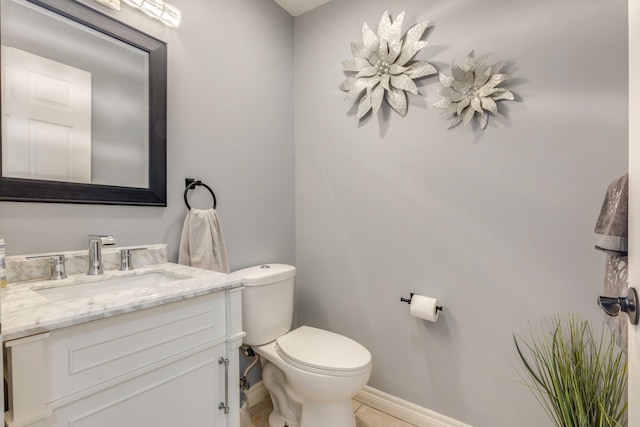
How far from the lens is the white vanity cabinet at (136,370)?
0.63 m

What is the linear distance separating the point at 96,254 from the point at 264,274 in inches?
28.7

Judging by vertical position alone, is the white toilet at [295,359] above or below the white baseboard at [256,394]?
above

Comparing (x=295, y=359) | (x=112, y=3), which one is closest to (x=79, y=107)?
(x=112, y=3)

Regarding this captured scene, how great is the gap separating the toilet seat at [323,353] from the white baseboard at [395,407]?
0.47 metres

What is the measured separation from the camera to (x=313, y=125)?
2.02m

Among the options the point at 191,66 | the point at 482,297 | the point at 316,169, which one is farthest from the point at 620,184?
the point at 191,66

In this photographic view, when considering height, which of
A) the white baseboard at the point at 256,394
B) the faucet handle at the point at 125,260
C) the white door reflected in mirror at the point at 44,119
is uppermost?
the white door reflected in mirror at the point at 44,119

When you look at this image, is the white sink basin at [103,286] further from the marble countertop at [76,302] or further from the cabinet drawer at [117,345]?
the cabinet drawer at [117,345]

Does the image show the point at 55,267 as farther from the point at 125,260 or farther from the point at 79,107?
the point at 79,107

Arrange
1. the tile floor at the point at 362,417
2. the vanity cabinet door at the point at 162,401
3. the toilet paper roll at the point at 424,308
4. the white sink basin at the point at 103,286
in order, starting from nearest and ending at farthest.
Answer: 1. the vanity cabinet door at the point at 162,401
2. the white sink basin at the point at 103,286
3. the toilet paper roll at the point at 424,308
4. the tile floor at the point at 362,417

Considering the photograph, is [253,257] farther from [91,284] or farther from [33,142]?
[33,142]

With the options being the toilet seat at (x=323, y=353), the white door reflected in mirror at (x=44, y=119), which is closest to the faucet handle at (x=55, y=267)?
the white door reflected in mirror at (x=44, y=119)

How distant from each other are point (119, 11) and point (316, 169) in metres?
1.23

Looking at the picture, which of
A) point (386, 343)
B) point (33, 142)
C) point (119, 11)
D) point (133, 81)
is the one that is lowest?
point (386, 343)
